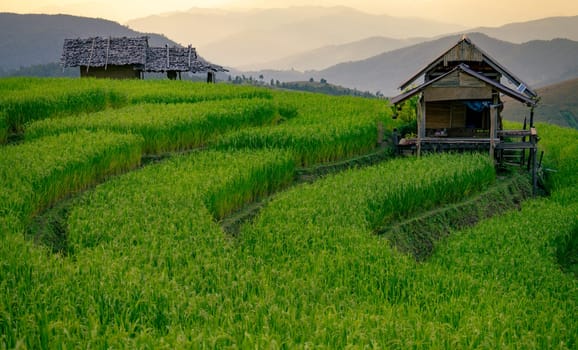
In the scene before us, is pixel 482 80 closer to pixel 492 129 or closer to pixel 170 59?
pixel 492 129

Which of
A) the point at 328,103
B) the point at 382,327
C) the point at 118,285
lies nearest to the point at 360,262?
the point at 382,327

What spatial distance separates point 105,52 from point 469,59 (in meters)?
26.5

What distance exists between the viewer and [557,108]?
401 ft

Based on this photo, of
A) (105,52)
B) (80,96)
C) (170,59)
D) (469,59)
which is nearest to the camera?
(469,59)

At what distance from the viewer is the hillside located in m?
116

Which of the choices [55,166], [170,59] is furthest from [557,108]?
[55,166]

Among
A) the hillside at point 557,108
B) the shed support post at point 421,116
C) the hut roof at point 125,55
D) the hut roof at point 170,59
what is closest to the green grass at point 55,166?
the shed support post at point 421,116

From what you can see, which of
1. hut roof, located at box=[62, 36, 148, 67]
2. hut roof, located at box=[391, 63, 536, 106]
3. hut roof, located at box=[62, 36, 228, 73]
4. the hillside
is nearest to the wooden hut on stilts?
hut roof, located at box=[391, 63, 536, 106]

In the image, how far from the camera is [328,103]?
88.0ft

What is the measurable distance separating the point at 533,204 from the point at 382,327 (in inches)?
482

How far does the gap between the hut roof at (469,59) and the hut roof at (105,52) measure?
911 inches

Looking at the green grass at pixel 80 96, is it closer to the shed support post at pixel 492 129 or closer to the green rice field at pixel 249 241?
the green rice field at pixel 249 241

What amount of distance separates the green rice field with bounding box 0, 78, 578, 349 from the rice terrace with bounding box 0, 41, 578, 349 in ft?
0.15

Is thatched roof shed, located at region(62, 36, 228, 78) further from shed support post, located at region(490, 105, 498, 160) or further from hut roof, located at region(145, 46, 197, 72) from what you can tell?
shed support post, located at region(490, 105, 498, 160)
